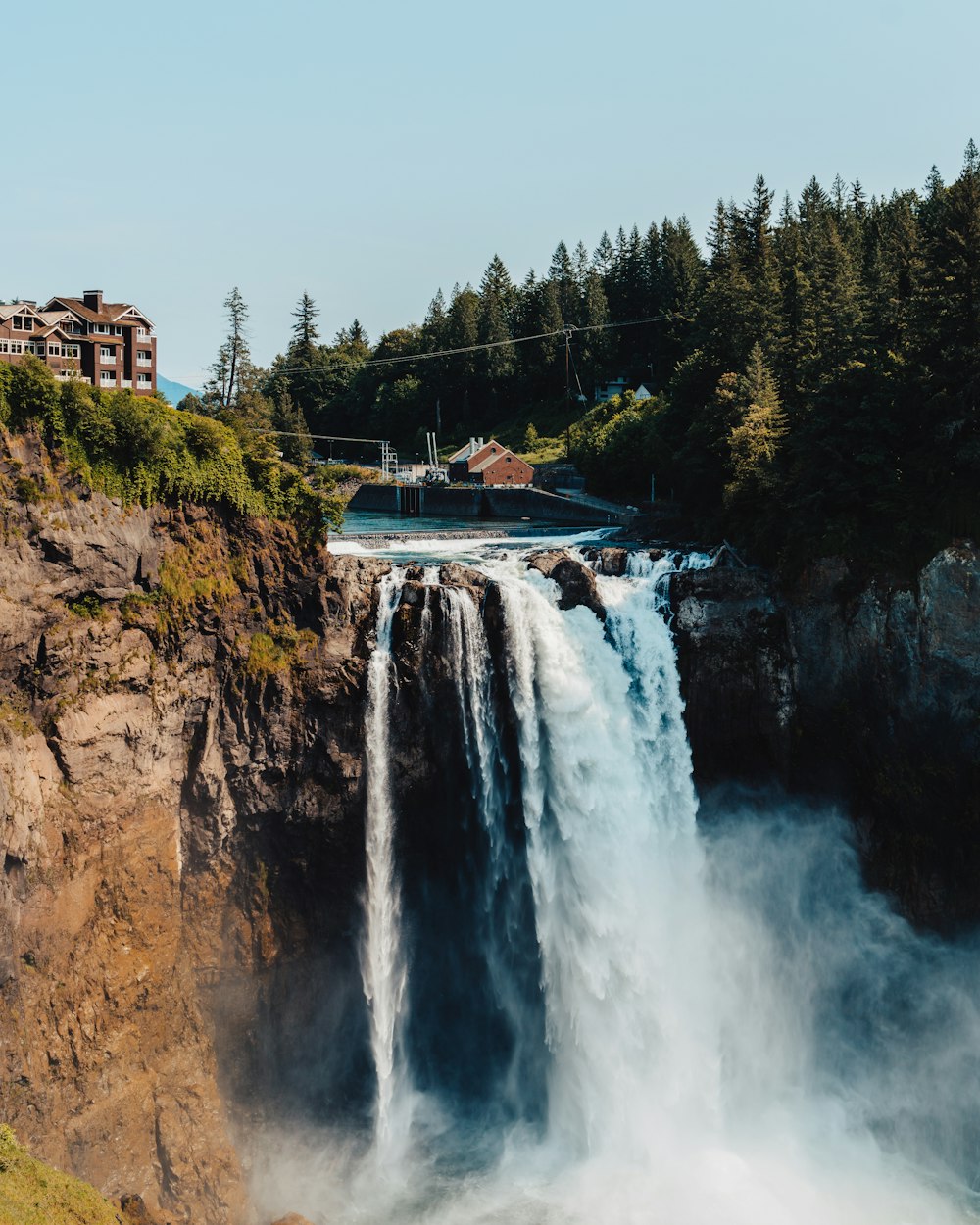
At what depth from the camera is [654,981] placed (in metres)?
37.4

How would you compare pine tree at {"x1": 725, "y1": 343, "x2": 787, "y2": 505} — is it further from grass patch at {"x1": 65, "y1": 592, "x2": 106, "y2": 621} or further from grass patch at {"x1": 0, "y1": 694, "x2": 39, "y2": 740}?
grass patch at {"x1": 0, "y1": 694, "x2": 39, "y2": 740}

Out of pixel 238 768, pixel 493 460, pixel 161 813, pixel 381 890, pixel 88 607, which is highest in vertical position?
pixel 493 460

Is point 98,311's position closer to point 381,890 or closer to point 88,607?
point 88,607

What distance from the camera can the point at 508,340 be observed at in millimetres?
117500

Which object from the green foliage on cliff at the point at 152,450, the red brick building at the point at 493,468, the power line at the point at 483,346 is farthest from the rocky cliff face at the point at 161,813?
the power line at the point at 483,346

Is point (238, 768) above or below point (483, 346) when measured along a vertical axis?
→ below

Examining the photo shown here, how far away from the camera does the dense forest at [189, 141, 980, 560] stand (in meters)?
40.3

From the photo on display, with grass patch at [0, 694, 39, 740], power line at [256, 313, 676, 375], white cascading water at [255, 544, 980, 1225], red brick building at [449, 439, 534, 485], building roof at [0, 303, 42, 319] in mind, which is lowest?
white cascading water at [255, 544, 980, 1225]

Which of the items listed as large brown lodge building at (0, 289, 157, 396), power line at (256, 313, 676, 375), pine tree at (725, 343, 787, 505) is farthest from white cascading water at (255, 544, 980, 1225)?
power line at (256, 313, 676, 375)

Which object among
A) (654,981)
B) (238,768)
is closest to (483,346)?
(238,768)

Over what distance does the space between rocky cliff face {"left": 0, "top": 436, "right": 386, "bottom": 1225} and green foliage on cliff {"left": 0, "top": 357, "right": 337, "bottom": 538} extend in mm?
799

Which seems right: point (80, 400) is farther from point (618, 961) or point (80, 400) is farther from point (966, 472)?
point (966, 472)

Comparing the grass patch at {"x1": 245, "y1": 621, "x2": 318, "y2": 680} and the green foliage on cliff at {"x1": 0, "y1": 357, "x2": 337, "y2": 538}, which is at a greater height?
the green foliage on cliff at {"x1": 0, "y1": 357, "x2": 337, "y2": 538}

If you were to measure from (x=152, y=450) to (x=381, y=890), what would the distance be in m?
16.1
